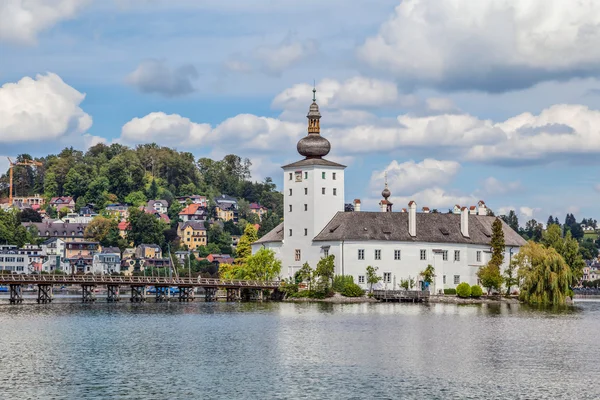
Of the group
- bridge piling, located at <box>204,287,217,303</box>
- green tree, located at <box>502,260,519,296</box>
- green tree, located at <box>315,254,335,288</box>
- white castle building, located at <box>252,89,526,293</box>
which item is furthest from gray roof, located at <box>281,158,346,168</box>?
green tree, located at <box>502,260,519,296</box>

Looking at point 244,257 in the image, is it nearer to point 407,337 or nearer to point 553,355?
point 407,337

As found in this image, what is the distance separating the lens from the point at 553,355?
46938mm

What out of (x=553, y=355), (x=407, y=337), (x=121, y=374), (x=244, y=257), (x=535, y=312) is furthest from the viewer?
(x=244, y=257)

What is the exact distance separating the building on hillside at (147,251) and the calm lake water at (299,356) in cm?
12347

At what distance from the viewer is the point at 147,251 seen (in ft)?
643

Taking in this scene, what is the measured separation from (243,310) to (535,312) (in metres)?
20.7

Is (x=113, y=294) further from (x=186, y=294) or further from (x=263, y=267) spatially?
(x=263, y=267)

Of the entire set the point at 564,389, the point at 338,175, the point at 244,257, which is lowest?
the point at 564,389

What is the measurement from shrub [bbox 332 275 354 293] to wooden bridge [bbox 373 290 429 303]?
10.0 ft

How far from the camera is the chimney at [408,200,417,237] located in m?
98.3

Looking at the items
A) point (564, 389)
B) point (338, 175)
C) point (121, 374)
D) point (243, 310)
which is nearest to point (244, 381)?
point (121, 374)

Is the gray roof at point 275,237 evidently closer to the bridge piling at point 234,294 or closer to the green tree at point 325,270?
the bridge piling at point 234,294

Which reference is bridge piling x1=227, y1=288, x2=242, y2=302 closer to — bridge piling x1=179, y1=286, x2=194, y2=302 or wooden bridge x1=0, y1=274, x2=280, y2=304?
wooden bridge x1=0, y1=274, x2=280, y2=304

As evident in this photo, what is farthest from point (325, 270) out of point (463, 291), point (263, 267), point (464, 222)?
point (464, 222)
